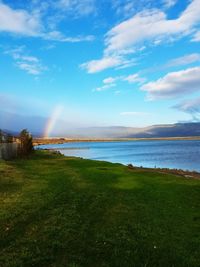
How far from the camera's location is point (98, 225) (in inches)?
639

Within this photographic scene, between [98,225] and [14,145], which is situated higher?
[14,145]

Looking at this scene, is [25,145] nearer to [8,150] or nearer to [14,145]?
→ [14,145]

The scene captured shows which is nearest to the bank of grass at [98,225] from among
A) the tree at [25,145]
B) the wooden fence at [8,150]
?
the wooden fence at [8,150]

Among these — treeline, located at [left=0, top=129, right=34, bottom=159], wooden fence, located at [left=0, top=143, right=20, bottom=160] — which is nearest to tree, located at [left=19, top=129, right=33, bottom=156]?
treeline, located at [left=0, top=129, right=34, bottom=159]

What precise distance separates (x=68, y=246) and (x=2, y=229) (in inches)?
140

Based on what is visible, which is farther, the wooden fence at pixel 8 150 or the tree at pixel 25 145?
the tree at pixel 25 145

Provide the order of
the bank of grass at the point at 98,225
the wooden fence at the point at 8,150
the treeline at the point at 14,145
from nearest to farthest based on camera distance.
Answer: the bank of grass at the point at 98,225 < the wooden fence at the point at 8,150 < the treeline at the point at 14,145

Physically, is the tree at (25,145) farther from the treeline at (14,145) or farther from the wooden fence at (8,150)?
the wooden fence at (8,150)

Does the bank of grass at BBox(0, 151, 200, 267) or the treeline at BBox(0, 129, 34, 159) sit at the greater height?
the treeline at BBox(0, 129, 34, 159)

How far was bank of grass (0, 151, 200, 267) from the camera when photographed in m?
12.2

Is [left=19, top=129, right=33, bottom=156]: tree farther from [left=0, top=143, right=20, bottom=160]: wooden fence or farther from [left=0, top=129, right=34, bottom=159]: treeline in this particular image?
[left=0, top=143, right=20, bottom=160]: wooden fence

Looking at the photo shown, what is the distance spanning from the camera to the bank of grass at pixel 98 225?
1224cm

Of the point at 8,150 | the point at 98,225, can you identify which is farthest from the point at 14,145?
the point at 98,225

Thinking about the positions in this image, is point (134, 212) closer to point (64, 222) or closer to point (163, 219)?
point (163, 219)
